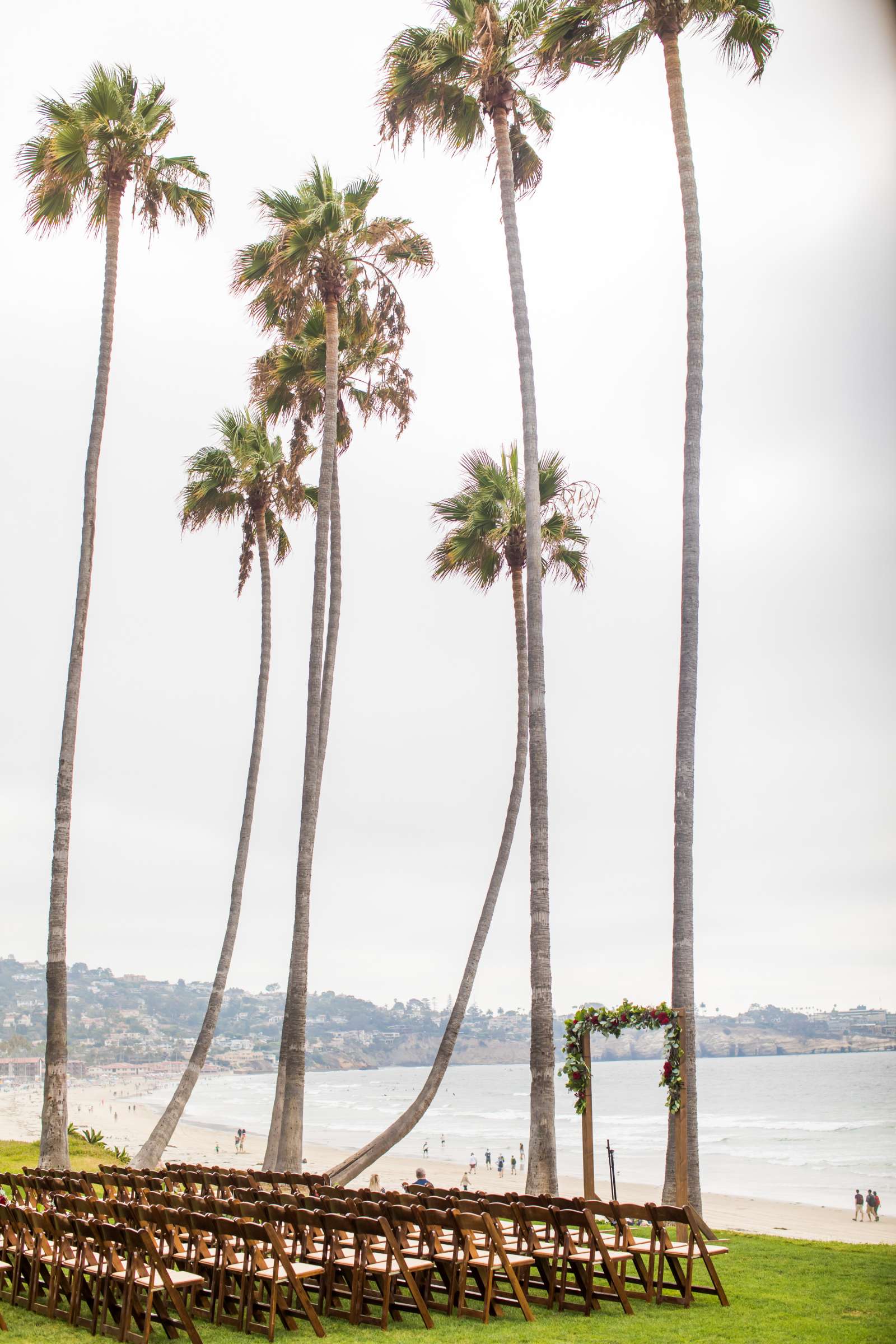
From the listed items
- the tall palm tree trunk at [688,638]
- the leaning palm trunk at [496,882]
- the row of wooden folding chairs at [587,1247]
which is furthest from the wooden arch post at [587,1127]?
the leaning palm trunk at [496,882]

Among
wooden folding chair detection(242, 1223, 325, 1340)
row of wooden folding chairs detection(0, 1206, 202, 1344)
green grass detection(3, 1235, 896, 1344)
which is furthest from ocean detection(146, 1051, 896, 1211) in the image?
row of wooden folding chairs detection(0, 1206, 202, 1344)

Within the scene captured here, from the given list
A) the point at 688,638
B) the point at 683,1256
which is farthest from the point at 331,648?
the point at 683,1256

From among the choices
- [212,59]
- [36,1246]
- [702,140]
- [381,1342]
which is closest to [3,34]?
[212,59]

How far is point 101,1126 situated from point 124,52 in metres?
59.2

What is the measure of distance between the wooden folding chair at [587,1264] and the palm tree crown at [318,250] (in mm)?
16907

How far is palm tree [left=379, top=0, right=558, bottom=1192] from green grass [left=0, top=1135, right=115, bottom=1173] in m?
9.43

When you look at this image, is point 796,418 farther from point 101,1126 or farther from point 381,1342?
point 101,1126

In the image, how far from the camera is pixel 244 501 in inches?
970

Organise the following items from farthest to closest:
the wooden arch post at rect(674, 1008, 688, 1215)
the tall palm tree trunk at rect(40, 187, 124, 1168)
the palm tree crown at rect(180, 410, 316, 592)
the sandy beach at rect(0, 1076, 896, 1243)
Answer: the sandy beach at rect(0, 1076, 896, 1243) < the palm tree crown at rect(180, 410, 316, 592) < the tall palm tree trunk at rect(40, 187, 124, 1168) < the wooden arch post at rect(674, 1008, 688, 1215)

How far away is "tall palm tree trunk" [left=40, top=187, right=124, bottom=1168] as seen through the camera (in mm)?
Result: 16734

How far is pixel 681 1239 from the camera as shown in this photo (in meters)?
12.8

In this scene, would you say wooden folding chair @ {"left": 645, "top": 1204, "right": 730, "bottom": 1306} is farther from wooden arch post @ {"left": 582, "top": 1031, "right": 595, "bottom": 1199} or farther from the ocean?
the ocean

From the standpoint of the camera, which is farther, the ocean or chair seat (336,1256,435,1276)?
the ocean

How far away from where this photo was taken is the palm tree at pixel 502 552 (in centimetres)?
2156
